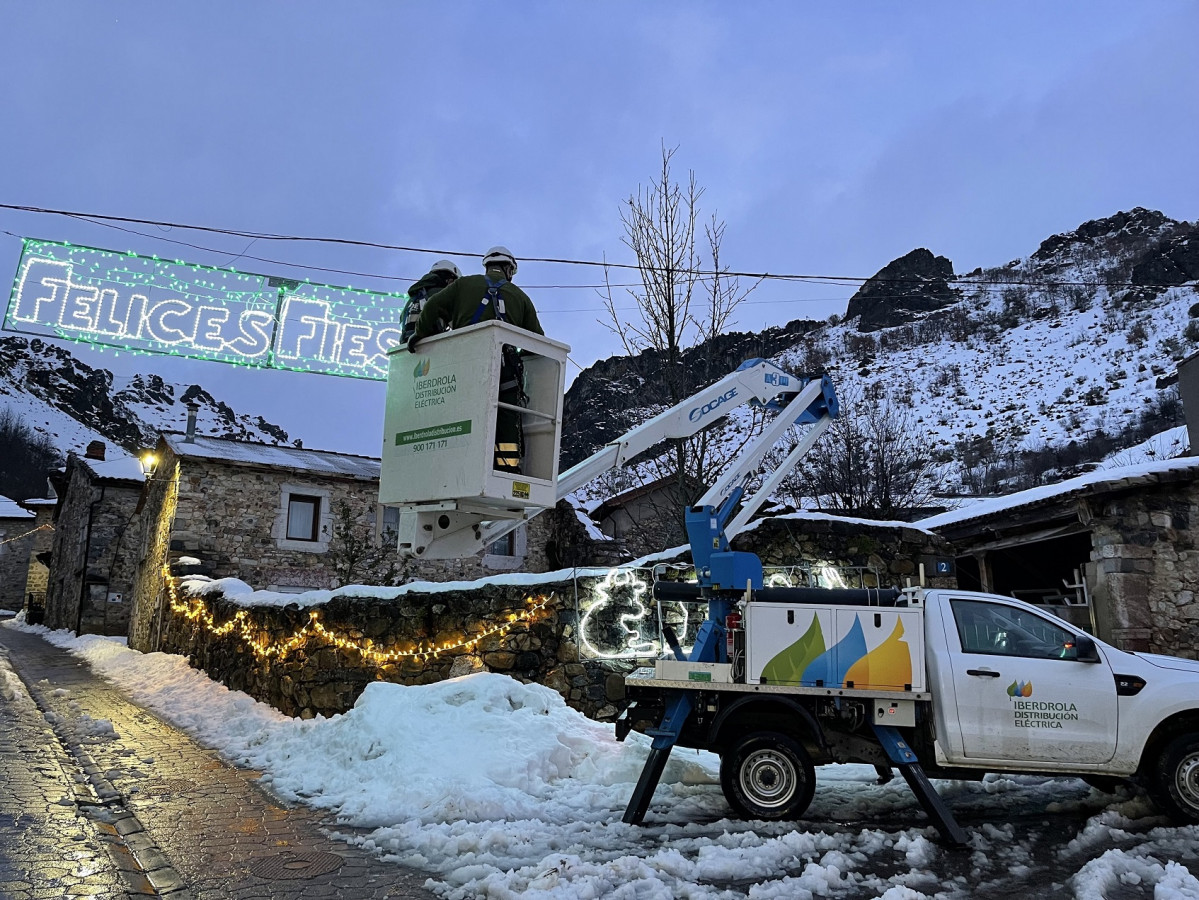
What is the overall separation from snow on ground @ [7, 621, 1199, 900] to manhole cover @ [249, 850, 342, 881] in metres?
0.38

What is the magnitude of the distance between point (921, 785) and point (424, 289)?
5124 mm

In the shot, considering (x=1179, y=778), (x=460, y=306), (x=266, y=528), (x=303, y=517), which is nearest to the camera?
(x=460, y=306)

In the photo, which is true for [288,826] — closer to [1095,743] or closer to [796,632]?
[796,632]

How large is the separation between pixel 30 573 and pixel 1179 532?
52.7m

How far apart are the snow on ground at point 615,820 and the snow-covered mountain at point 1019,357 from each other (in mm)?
9243

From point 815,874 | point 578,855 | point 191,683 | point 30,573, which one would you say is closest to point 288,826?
point 578,855

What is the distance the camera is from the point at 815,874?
195 inches

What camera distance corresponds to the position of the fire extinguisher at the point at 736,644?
6691 millimetres

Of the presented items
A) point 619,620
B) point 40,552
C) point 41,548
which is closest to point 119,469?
point 40,552

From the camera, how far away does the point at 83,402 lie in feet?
395

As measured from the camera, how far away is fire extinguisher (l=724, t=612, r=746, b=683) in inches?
263

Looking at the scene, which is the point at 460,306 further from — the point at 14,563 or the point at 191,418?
the point at 14,563

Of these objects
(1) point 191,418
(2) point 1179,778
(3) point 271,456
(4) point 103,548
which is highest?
(1) point 191,418

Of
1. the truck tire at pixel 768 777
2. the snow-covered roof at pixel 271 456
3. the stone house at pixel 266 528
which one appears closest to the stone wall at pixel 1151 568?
the truck tire at pixel 768 777
